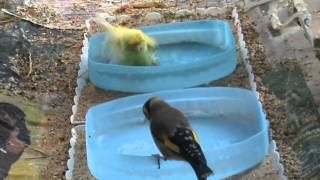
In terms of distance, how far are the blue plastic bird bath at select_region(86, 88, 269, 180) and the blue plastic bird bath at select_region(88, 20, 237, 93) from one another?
0.91 feet

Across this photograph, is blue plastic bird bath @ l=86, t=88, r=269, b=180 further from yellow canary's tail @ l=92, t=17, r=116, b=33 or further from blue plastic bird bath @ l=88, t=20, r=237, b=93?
yellow canary's tail @ l=92, t=17, r=116, b=33

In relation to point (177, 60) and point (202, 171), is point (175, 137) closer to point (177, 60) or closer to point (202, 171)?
point (202, 171)

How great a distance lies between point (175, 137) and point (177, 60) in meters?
1.64

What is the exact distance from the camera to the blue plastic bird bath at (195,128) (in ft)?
11.6

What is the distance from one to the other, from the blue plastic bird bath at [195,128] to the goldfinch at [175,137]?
120 mm

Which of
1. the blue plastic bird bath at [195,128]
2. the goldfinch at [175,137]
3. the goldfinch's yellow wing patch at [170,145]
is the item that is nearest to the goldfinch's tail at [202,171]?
the goldfinch at [175,137]

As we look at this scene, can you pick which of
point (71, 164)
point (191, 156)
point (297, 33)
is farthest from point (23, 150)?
point (297, 33)

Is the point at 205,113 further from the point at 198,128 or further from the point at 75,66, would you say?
the point at 75,66

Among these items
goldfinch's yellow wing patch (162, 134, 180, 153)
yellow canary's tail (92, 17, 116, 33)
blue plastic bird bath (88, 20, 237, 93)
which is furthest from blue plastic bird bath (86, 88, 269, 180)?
yellow canary's tail (92, 17, 116, 33)

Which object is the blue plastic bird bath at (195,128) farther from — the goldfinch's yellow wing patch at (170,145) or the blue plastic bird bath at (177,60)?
the blue plastic bird bath at (177,60)

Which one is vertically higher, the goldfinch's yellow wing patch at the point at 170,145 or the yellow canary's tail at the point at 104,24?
the yellow canary's tail at the point at 104,24

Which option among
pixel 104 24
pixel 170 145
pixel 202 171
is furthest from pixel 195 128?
pixel 104 24

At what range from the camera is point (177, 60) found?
197 inches

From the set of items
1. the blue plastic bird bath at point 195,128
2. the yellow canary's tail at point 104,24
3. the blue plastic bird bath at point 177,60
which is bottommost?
the blue plastic bird bath at point 195,128
